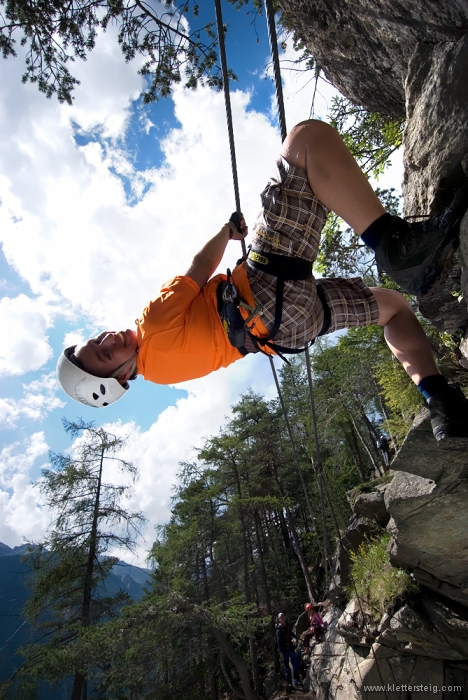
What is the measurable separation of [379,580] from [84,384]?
8.22 meters

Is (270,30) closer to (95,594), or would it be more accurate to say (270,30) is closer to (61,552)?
(61,552)

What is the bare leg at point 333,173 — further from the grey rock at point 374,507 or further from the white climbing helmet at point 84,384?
the grey rock at point 374,507

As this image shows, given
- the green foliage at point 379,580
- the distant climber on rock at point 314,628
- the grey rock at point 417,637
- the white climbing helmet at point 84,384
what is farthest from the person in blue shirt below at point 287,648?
the white climbing helmet at point 84,384

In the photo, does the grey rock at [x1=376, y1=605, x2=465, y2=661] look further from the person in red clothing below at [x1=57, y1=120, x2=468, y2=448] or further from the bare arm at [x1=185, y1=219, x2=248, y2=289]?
the bare arm at [x1=185, y1=219, x2=248, y2=289]

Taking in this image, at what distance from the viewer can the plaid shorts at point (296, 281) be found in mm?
2100

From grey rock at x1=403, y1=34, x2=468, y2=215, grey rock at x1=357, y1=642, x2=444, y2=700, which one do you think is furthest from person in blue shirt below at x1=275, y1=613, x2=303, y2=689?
grey rock at x1=403, y1=34, x2=468, y2=215

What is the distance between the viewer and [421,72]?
7.40 ft

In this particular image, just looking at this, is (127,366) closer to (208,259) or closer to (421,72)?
(208,259)

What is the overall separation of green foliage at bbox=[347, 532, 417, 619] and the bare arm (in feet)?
25.2

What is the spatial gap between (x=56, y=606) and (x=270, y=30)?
15085 mm

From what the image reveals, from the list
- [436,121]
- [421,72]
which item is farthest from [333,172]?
[421,72]

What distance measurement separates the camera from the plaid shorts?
2.10 meters

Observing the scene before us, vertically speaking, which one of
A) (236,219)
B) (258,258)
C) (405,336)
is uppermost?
(236,219)

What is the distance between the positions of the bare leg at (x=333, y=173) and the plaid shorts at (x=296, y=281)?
70 mm
